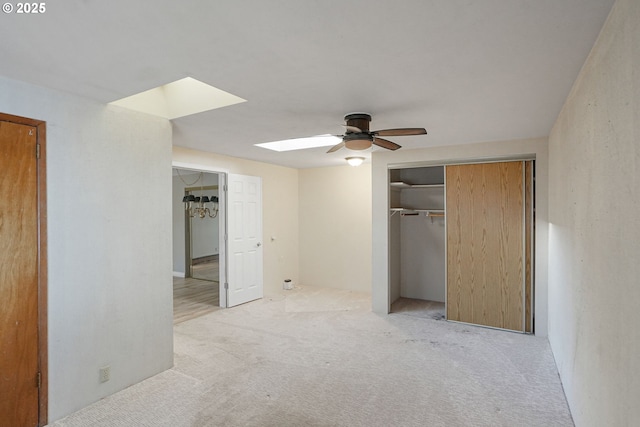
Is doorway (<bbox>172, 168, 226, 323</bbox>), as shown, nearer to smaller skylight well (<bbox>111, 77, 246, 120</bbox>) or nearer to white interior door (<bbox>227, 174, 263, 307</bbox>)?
white interior door (<bbox>227, 174, 263, 307</bbox>)

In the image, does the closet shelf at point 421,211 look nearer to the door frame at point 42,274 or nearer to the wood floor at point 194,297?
the wood floor at point 194,297

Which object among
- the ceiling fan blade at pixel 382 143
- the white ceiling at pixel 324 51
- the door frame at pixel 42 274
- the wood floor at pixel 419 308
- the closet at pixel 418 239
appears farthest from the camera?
the closet at pixel 418 239

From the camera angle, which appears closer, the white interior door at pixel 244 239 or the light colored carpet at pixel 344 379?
the light colored carpet at pixel 344 379

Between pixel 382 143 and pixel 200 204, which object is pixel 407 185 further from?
pixel 200 204

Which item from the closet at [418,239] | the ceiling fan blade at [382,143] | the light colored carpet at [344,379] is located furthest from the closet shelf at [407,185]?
the light colored carpet at [344,379]

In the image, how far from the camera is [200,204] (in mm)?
7715

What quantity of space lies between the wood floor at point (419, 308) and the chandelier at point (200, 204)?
4521mm

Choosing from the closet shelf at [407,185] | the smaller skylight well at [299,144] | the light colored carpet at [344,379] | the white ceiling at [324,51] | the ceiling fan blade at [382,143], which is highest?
the smaller skylight well at [299,144]

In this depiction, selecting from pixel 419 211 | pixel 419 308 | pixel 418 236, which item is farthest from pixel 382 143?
pixel 419 308

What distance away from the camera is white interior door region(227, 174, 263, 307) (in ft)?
17.1

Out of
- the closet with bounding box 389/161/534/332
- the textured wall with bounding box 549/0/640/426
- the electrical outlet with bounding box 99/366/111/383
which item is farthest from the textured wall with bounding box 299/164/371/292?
the electrical outlet with bounding box 99/366/111/383

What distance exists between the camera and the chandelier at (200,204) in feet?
25.0

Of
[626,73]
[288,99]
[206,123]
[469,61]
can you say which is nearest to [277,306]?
[206,123]

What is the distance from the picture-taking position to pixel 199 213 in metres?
7.73
